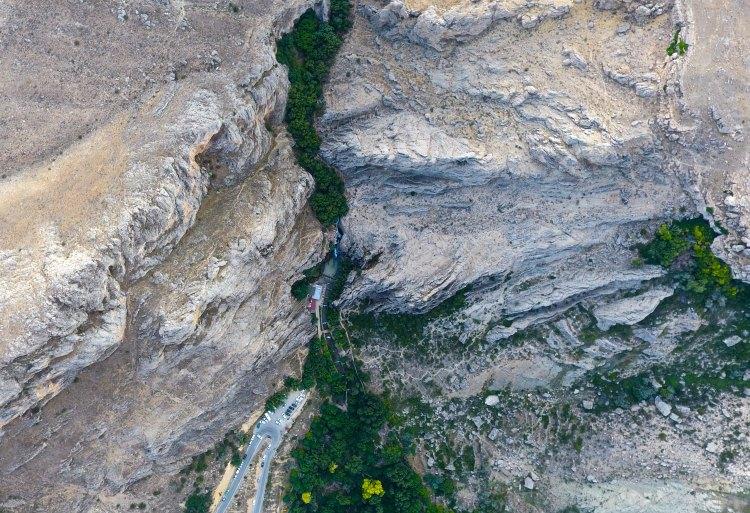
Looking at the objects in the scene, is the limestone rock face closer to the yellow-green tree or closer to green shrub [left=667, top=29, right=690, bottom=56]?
green shrub [left=667, top=29, right=690, bottom=56]

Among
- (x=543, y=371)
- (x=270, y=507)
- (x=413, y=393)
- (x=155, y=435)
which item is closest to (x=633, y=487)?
(x=543, y=371)

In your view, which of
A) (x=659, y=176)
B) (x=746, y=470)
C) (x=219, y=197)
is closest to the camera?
(x=219, y=197)

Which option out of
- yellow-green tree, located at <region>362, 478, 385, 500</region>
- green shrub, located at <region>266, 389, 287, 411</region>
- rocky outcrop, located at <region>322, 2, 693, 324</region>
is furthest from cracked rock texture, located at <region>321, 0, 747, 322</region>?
yellow-green tree, located at <region>362, 478, 385, 500</region>

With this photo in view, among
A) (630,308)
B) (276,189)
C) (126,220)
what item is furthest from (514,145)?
(126,220)

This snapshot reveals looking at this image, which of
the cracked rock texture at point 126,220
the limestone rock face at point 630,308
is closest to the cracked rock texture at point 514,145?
the limestone rock face at point 630,308

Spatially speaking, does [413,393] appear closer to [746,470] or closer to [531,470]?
[531,470]

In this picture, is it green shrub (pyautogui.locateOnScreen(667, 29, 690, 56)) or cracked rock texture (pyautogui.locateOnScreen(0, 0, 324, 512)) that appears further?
green shrub (pyautogui.locateOnScreen(667, 29, 690, 56))

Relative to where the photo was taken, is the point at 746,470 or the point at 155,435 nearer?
the point at 155,435
